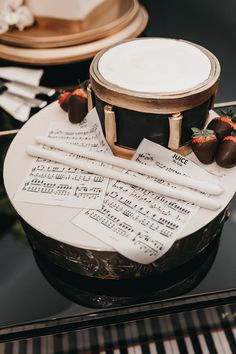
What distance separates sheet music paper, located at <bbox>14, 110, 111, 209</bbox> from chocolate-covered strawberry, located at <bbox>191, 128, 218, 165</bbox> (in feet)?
0.77

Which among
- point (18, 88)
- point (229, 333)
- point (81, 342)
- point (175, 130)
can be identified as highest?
point (175, 130)

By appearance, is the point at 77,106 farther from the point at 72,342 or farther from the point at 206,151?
the point at 72,342

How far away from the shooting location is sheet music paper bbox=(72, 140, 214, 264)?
0.85m

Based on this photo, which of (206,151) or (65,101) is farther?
(65,101)

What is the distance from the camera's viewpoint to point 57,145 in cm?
111

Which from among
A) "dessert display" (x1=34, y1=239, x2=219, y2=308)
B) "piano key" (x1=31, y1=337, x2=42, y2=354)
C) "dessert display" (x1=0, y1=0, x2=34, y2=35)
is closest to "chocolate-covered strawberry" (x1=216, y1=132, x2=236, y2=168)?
"dessert display" (x1=34, y1=239, x2=219, y2=308)

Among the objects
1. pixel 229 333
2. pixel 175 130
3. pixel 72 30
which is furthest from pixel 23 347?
pixel 72 30

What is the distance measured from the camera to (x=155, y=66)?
102cm

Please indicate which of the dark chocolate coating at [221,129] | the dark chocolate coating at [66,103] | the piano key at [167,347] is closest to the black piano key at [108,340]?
Result: the piano key at [167,347]

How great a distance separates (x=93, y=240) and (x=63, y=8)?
1059mm

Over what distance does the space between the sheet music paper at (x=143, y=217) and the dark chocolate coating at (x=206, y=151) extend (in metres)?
0.03

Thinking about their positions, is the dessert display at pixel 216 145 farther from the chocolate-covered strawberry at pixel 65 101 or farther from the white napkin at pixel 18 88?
the white napkin at pixel 18 88

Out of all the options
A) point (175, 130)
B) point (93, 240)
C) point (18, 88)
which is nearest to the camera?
point (93, 240)

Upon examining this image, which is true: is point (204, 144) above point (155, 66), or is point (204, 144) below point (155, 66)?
below
